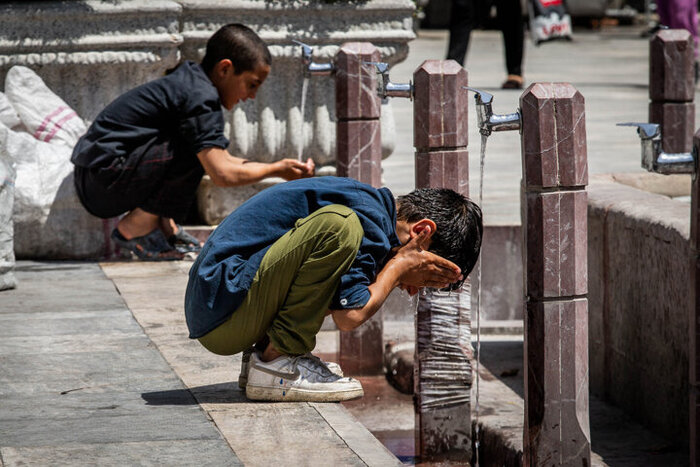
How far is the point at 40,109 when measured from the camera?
573 cm

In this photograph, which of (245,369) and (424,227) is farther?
A: (245,369)

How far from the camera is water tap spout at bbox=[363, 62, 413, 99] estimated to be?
14.1 ft

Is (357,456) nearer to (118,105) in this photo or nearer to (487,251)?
(118,105)

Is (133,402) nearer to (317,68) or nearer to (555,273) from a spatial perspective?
(555,273)

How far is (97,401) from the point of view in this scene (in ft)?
11.4

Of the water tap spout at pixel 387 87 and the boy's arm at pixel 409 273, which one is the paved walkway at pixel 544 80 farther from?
the boy's arm at pixel 409 273

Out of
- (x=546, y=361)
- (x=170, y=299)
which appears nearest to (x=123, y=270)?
(x=170, y=299)

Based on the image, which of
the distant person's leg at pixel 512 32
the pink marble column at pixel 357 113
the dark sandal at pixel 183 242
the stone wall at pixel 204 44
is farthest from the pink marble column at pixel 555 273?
the distant person's leg at pixel 512 32

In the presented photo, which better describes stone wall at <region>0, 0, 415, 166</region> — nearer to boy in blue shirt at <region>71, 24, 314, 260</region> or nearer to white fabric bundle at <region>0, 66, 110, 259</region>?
white fabric bundle at <region>0, 66, 110, 259</region>

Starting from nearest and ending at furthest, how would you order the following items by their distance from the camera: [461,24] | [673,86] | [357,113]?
[357,113], [673,86], [461,24]

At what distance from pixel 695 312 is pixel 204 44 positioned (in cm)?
333

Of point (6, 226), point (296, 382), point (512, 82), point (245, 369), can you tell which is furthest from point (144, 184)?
point (512, 82)

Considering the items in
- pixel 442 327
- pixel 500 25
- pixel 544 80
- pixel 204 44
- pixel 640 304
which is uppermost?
pixel 204 44

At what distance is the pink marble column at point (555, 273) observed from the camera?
3.26m
